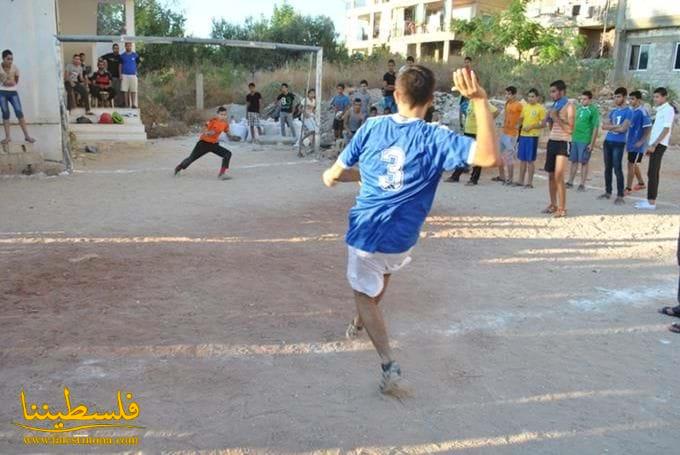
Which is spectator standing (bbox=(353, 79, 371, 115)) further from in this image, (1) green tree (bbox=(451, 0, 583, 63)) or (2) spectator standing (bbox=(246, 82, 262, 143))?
(1) green tree (bbox=(451, 0, 583, 63))

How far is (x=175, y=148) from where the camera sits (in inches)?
653

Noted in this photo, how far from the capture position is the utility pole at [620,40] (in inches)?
1271

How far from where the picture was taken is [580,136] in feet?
34.5

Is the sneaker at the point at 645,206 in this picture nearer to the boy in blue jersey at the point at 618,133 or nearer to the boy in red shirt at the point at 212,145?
the boy in blue jersey at the point at 618,133

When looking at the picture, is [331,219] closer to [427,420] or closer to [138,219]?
[138,219]

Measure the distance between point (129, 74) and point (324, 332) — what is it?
49.1ft

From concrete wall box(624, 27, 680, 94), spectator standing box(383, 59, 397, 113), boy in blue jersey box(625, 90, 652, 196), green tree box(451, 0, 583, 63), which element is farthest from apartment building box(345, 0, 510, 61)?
boy in blue jersey box(625, 90, 652, 196)

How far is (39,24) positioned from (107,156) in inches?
152

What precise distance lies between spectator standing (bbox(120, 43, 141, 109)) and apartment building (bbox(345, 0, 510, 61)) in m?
27.9

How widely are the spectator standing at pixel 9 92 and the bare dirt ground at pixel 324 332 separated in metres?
3.85

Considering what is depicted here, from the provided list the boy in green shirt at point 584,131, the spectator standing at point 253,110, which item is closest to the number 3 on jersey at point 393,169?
the boy in green shirt at point 584,131

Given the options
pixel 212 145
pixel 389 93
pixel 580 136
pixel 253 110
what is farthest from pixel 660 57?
pixel 212 145

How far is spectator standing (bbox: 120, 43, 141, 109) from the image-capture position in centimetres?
1705

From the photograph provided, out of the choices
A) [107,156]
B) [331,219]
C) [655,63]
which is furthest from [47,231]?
[655,63]
